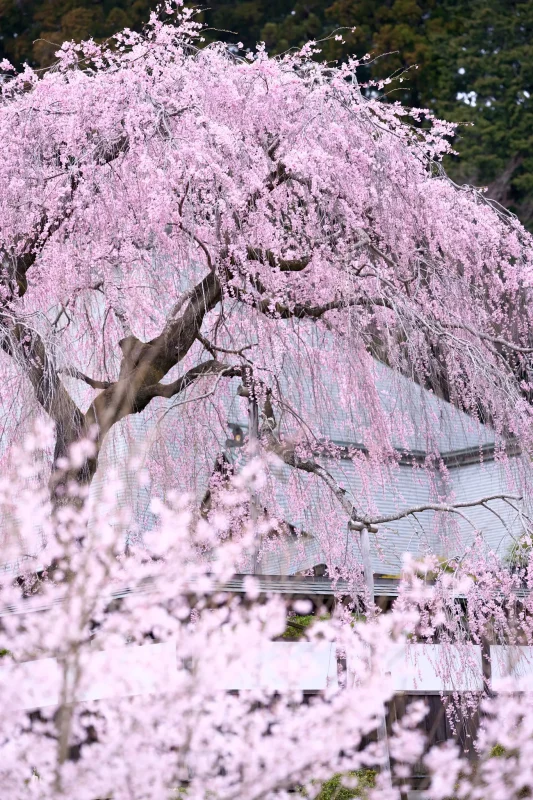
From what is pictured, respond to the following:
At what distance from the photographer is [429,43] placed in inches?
770

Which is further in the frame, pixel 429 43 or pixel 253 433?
pixel 429 43

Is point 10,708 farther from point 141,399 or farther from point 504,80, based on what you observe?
point 504,80

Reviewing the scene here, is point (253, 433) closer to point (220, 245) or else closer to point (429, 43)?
point (220, 245)

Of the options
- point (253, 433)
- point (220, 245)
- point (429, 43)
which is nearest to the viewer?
point (220, 245)

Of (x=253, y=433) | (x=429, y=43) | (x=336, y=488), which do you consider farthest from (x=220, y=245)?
(x=429, y=43)

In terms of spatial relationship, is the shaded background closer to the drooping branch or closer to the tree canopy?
the tree canopy

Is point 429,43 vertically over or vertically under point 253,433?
over

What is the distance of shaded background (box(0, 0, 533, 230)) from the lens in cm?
1834

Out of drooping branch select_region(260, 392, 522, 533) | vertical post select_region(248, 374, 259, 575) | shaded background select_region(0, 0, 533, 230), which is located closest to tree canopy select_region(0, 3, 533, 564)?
drooping branch select_region(260, 392, 522, 533)

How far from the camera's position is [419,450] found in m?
12.7

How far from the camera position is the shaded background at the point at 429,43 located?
1834 centimetres

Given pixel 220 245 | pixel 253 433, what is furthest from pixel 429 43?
pixel 220 245

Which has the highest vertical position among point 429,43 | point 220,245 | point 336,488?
point 429,43

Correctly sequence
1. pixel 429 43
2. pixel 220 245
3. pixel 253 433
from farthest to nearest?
pixel 429 43
pixel 253 433
pixel 220 245
